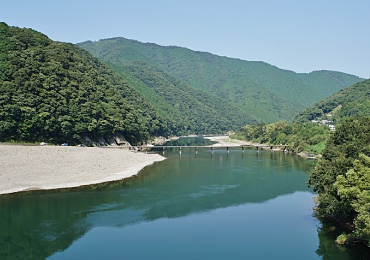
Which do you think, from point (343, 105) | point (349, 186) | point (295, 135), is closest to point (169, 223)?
point (349, 186)

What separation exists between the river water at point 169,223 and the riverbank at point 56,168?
136 inches

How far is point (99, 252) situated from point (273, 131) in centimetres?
11269

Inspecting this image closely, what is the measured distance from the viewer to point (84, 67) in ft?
392

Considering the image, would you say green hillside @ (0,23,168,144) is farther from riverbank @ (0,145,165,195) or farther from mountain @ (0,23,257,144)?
riverbank @ (0,145,165,195)

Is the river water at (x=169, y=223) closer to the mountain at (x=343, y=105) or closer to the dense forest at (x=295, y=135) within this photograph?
the dense forest at (x=295, y=135)

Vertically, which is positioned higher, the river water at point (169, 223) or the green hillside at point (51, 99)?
the green hillside at point (51, 99)

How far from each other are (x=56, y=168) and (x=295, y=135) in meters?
83.6

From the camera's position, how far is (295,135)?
119m

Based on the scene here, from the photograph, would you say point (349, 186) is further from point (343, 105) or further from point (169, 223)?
point (343, 105)

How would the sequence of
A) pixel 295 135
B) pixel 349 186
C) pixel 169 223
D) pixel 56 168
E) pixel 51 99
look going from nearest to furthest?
1. pixel 349 186
2. pixel 169 223
3. pixel 56 168
4. pixel 51 99
5. pixel 295 135

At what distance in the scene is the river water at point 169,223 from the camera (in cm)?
3005

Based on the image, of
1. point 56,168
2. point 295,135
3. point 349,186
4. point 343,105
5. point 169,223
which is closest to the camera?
point 349,186

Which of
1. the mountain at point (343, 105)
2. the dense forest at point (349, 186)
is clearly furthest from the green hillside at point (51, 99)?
the mountain at point (343, 105)

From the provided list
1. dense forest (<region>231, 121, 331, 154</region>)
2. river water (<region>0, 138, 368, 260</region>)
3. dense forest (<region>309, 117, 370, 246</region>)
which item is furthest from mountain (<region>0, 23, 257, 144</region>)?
dense forest (<region>309, 117, 370, 246</region>)
